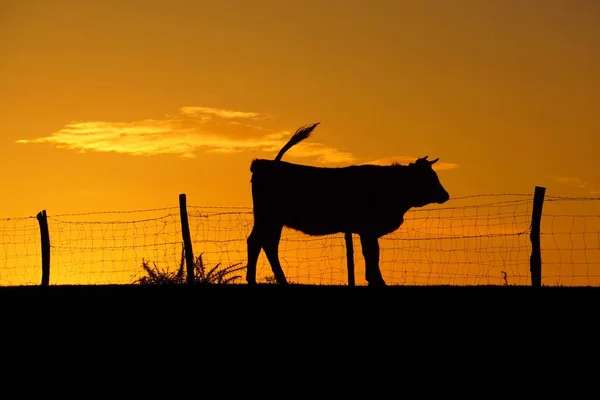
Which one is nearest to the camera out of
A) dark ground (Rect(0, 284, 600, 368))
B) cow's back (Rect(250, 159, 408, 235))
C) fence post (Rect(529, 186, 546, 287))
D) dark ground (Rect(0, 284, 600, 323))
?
dark ground (Rect(0, 284, 600, 368))

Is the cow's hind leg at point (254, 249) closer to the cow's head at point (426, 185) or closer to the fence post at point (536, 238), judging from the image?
the cow's head at point (426, 185)

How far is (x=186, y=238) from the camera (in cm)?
1778

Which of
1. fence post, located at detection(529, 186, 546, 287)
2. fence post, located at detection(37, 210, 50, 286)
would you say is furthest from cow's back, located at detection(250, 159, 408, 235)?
fence post, located at detection(37, 210, 50, 286)

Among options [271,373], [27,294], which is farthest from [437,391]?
[27,294]

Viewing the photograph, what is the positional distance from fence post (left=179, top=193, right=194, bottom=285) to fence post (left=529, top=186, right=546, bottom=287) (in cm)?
571

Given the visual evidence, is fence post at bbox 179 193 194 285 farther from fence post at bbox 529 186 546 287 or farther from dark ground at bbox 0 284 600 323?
fence post at bbox 529 186 546 287

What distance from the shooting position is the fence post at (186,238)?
17500 mm

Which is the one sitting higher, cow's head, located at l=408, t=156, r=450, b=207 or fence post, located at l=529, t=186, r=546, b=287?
cow's head, located at l=408, t=156, r=450, b=207

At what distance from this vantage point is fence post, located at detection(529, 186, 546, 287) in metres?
15.9

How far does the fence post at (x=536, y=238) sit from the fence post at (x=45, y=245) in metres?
8.82

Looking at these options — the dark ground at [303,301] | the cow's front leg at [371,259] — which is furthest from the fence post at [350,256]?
the dark ground at [303,301]

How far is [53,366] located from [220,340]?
175 centimetres

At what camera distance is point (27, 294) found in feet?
46.7

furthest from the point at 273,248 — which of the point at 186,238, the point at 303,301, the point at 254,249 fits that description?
the point at 303,301
